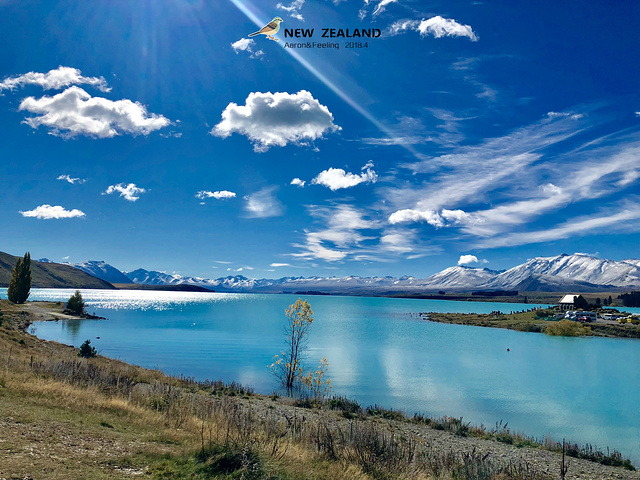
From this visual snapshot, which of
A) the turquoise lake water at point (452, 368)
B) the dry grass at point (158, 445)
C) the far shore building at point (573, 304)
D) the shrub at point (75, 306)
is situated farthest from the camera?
the far shore building at point (573, 304)

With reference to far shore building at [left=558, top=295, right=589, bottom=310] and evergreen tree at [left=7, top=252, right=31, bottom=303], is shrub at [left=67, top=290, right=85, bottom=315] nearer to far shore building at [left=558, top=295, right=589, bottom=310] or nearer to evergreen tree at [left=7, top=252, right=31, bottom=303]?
evergreen tree at [left=7, top=252, right=31, bottom=303]

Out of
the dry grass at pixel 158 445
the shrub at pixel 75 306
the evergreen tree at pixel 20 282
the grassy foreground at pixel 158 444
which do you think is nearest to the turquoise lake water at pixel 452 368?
the grassy foreground at pixel 158 444

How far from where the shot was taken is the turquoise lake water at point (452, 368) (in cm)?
3372

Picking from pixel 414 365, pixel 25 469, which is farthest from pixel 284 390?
pixel 25 469

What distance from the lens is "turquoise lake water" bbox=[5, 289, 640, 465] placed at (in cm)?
3372

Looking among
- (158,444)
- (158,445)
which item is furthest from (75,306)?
(158,445)

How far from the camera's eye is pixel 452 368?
2185 inches

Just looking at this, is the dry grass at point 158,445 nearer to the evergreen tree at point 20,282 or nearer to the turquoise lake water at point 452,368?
the turquoise lake water at point 452,368

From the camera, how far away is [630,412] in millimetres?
35969

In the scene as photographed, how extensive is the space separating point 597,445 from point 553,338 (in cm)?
7909

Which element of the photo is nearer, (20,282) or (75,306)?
(20,282)

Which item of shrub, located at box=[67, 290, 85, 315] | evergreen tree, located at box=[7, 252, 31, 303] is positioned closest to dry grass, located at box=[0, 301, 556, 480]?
shrub, located at box=[67, 290, 85, 315]

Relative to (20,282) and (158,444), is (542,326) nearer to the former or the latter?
(158,444)

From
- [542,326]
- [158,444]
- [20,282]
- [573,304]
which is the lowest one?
[542,326]
